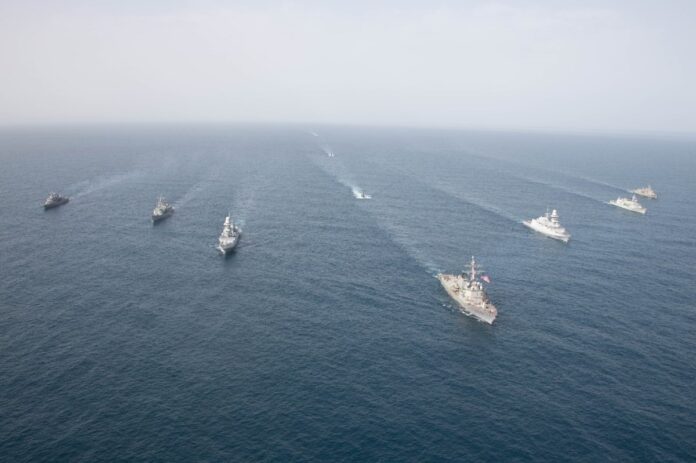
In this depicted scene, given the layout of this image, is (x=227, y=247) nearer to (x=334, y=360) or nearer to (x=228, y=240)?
(x=228, y=240)

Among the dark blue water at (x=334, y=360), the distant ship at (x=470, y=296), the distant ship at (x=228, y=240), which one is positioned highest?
the distant ship at (x=228, y=240)

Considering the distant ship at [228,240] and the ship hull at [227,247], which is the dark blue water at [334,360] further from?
the distant ship at [228,240]

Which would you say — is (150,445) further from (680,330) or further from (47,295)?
(680,330)

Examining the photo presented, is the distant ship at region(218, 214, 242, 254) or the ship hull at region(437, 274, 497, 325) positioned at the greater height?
the distant ship at region(218, 214, 242, 254)

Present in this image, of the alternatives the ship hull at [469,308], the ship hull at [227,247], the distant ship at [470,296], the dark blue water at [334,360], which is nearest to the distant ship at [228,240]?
the ship hull at [227,247]

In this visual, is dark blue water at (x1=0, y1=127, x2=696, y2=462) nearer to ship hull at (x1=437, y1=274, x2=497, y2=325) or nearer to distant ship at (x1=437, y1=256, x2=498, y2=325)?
ship hull at (x1=437, y1=274, x2=497, y2=325)

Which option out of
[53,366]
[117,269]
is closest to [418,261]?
[117,269]

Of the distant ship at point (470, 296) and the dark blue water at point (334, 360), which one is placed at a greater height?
the distant ship at point (470, 296)

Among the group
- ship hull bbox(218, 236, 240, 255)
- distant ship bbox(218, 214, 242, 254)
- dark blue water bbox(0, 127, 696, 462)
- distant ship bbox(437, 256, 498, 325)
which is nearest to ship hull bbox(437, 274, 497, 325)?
distant ship bbox(437, 256, 498, 325)
